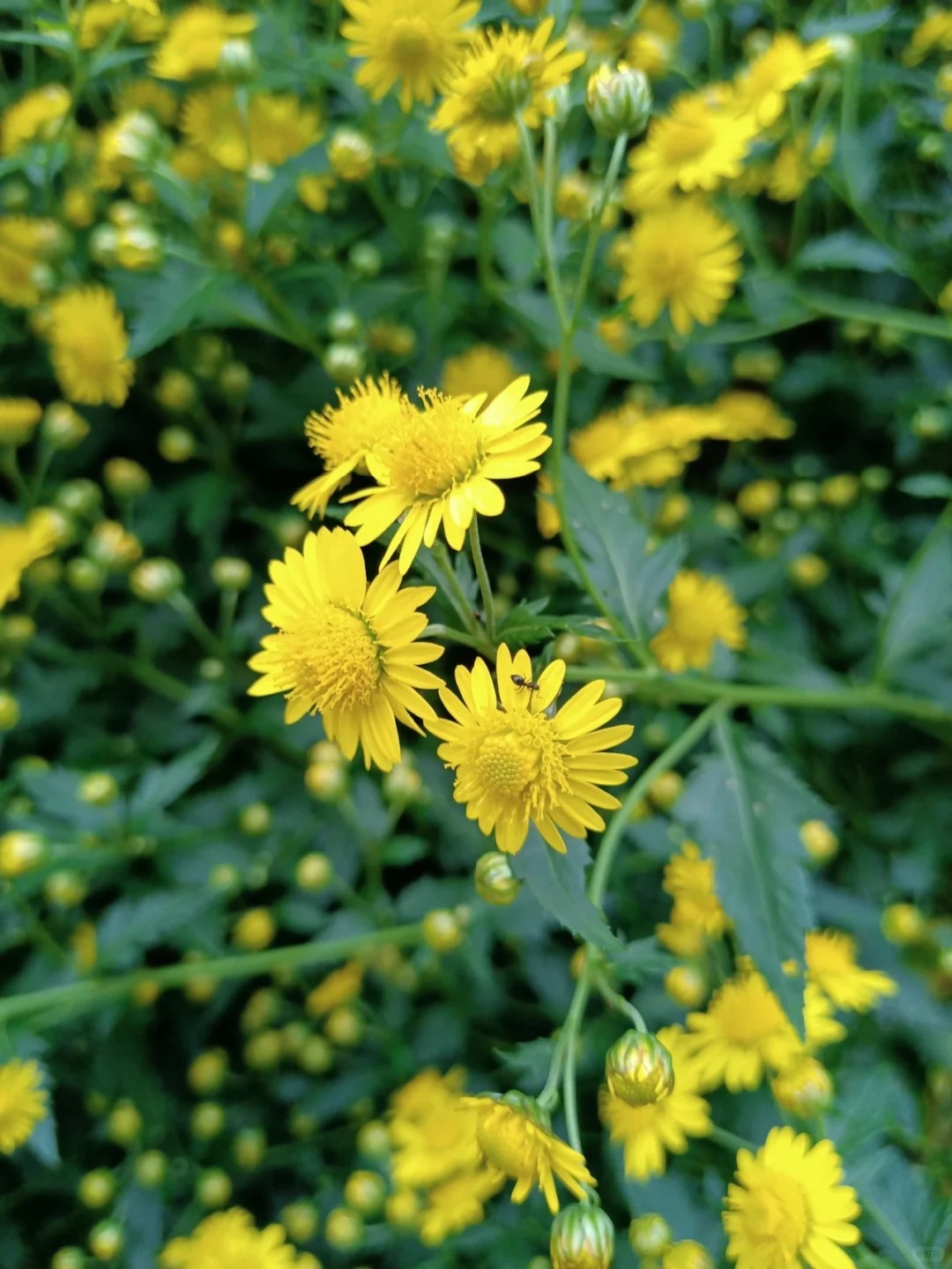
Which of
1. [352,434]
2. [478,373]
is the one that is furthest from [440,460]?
[478,373]

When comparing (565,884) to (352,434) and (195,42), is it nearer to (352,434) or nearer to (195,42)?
(352,434)

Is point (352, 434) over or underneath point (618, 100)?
underneath

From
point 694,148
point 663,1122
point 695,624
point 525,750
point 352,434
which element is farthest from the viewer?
point 694,148

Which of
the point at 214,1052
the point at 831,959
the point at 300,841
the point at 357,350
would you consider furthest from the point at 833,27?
the point at 214,1052

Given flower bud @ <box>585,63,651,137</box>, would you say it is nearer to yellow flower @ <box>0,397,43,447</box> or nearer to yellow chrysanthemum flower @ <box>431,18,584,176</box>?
yellow chrysanthemum flower @ <box>431,18,584,176</box>

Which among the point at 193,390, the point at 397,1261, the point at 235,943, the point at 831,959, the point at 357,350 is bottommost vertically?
the point at 397,1261

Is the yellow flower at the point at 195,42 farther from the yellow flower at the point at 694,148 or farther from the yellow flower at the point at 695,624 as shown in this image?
the yellow flower at the point at 695,624

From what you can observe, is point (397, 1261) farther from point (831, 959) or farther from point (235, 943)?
point (831, 959)

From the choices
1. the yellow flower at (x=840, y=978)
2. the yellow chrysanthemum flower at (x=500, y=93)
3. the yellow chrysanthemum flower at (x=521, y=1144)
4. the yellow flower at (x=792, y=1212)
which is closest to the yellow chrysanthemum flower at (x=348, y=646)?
the yellow chrysanthemum flower at (x=521, y=1144)
